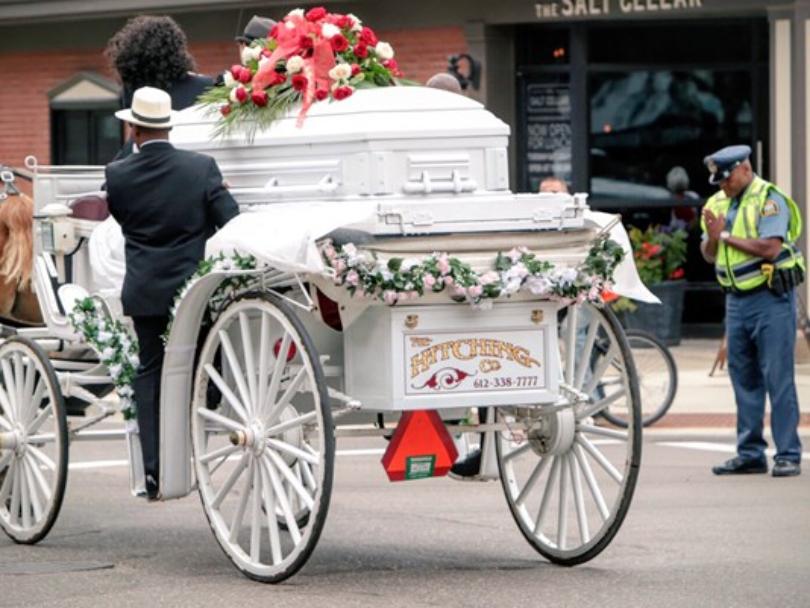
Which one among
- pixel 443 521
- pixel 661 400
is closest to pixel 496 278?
pixel 443 521

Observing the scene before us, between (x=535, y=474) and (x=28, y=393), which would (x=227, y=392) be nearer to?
(x=535, y=474)

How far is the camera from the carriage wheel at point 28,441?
33.6 feet

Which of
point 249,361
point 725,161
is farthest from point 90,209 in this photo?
point 725,161

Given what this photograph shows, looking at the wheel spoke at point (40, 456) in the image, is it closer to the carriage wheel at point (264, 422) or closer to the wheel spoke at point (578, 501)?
the carriage wheel at point (264, 422)

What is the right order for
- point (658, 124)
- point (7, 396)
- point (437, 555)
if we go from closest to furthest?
point (437, 555)
point (7, 396)
point (658, 124)

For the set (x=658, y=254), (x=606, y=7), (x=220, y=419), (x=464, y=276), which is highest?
(x=606, y=7)

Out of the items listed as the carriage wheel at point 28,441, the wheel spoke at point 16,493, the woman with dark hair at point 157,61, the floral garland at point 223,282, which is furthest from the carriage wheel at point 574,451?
the woman with dark hair at point 157,61

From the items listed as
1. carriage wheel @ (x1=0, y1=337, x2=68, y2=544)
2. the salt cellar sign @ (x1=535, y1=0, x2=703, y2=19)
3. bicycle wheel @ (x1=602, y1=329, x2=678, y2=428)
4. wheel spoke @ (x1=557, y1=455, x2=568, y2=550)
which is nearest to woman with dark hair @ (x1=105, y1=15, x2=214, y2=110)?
carriage wheel @ (x1=0, y1=337, x2=68, y2=544)

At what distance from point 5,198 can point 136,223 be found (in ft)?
8.64

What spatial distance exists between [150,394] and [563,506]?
1873mm

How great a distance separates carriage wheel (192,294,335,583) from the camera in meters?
8.62

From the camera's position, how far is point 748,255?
42.7 ft

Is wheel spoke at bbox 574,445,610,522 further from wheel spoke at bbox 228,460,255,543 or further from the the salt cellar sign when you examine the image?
the the salt cellar sign

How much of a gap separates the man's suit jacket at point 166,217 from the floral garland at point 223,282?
A: 0.33ft
